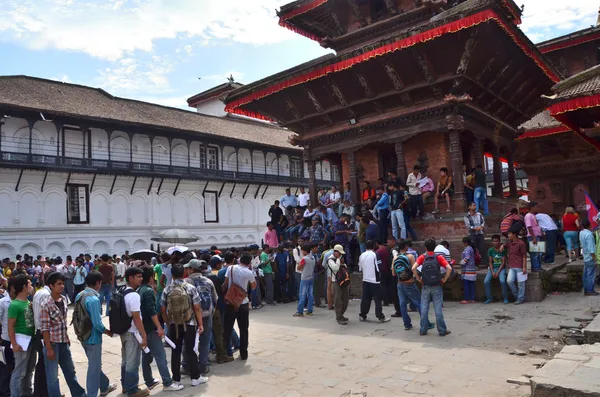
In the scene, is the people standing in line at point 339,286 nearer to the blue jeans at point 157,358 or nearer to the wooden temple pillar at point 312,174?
the blue jeans at point 157,358

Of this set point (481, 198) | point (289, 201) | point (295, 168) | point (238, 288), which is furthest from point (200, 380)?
point (295, 168)

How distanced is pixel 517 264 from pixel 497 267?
51cm

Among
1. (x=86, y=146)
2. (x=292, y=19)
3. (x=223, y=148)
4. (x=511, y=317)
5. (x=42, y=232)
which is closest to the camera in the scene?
(x=511, y=317)

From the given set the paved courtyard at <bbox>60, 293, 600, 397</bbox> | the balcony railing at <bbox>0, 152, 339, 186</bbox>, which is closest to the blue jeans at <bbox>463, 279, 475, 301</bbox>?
the paved courtyard at <bbox>60, 293, 600, 397</bbox>

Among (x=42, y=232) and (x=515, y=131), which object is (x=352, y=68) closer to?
(x=515, y=131)

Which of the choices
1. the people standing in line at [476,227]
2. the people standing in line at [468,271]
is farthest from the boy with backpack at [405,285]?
the people standing in line at [476,227]

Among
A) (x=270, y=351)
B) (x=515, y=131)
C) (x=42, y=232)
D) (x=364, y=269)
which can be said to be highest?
(x=515, y=131)

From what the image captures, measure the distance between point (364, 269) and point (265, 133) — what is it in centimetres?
3423

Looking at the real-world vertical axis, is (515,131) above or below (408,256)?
above

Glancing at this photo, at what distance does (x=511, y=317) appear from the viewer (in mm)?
9133

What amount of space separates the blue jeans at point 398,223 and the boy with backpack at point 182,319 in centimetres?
745

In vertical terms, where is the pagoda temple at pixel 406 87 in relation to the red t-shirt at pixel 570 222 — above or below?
above

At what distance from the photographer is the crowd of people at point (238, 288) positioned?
19.4 ft

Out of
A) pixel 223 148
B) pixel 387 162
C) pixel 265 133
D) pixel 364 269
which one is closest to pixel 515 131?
pixel 387 162
